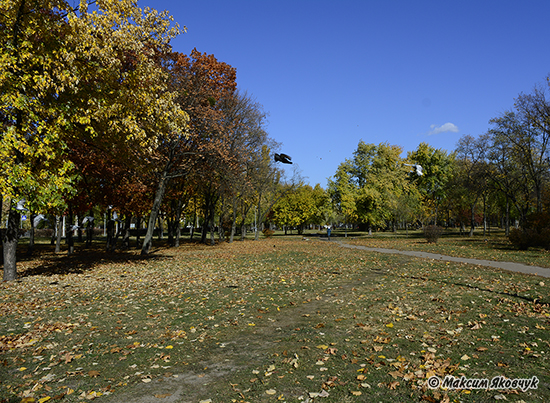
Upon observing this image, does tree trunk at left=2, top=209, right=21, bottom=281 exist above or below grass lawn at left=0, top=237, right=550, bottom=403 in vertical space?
above

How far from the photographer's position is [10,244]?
11922 mm

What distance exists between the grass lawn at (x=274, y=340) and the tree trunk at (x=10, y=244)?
493mm

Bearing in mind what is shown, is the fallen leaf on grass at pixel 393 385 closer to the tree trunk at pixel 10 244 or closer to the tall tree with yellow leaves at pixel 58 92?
the tall tree with yellow leaves at pixel 58 92

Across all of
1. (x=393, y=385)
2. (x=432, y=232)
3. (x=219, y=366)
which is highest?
(x=432, y=232)

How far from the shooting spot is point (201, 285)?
11945 millimetres

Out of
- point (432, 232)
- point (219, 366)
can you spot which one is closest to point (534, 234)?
point (432, 232)

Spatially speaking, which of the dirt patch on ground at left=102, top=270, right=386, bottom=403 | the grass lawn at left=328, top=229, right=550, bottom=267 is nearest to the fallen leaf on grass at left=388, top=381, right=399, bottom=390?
the dirt patch on ground at left=102, top=270, right=386, bottom=403

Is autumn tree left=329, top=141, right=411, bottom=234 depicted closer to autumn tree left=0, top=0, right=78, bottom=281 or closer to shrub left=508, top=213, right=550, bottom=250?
shrub left=508, top=213, right=550, bottom=250

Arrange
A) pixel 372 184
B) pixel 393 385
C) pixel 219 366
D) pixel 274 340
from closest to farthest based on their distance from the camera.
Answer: pixel 393 385
pixel 219 366
pixel 274 340
pixel 372 184

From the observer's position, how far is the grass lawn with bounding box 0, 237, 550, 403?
14.5 ft

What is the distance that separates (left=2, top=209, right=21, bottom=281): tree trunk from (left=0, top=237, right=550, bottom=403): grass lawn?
Answer: 19.4 inches

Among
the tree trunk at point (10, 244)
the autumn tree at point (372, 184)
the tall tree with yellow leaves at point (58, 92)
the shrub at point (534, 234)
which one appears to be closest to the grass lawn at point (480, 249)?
the shrub at point (534, 234)

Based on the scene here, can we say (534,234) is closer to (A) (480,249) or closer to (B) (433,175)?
(A) (480,249)

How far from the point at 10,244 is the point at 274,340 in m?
10.6
